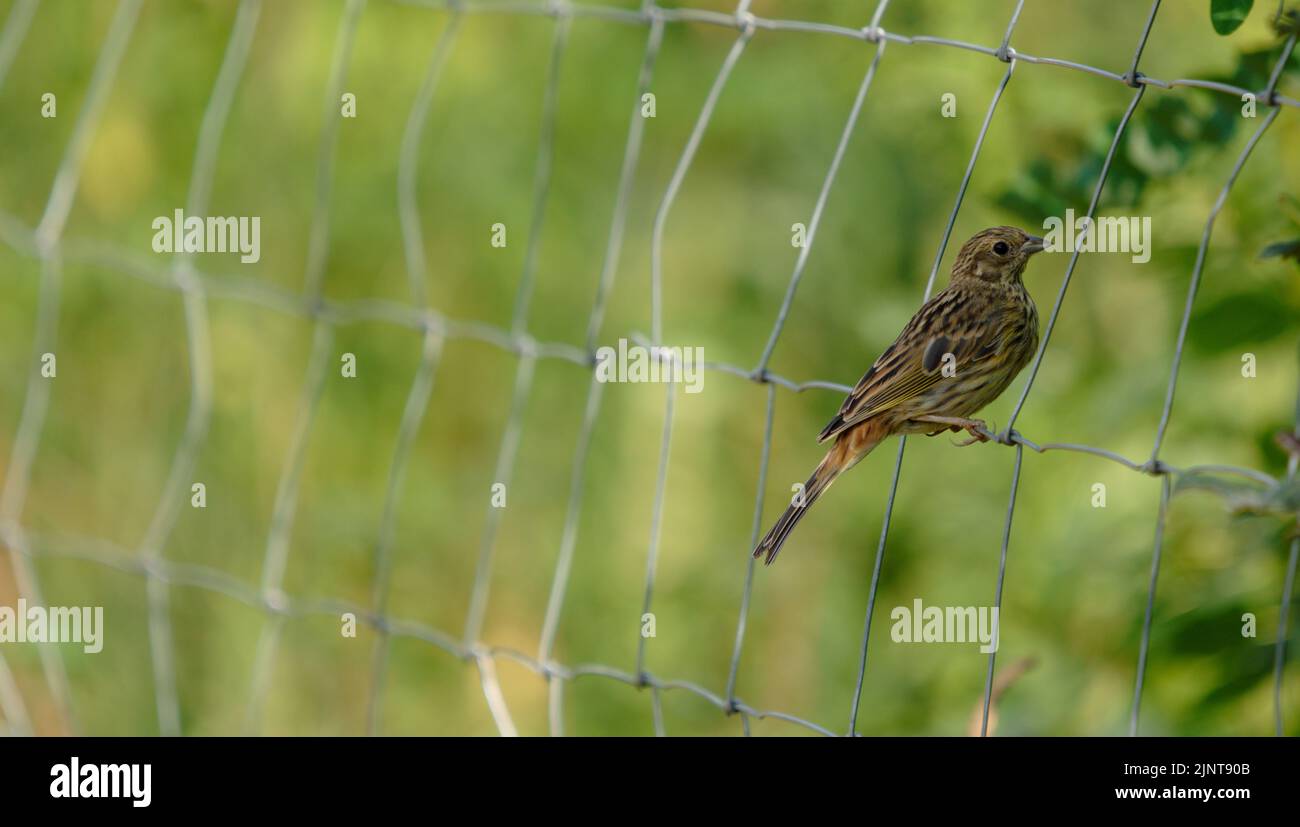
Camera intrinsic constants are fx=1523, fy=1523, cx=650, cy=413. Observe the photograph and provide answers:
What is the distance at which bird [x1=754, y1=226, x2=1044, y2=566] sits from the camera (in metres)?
2.31

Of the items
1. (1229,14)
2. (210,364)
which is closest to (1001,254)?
(1229,14)

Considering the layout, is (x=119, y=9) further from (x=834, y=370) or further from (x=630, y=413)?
(x=834, y=370)

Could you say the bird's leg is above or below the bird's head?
below

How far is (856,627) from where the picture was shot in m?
3.72

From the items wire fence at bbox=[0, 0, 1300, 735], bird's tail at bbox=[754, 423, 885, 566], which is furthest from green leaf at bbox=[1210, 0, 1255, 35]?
wire fence at bbox=[0, 0, 1300, 735]

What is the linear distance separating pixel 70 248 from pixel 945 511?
2366 millimetres

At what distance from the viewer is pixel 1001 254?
8.04 feet

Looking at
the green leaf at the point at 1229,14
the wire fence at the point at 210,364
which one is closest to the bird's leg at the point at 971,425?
the green leaf at the point at 1229,14

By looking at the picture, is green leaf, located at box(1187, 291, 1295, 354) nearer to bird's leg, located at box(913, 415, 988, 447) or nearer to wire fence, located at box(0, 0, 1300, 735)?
bird's leg, located at box(913, 415, 988, 447)

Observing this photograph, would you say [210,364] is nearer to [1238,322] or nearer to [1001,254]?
[1001,254]

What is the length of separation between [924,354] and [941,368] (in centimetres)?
4
